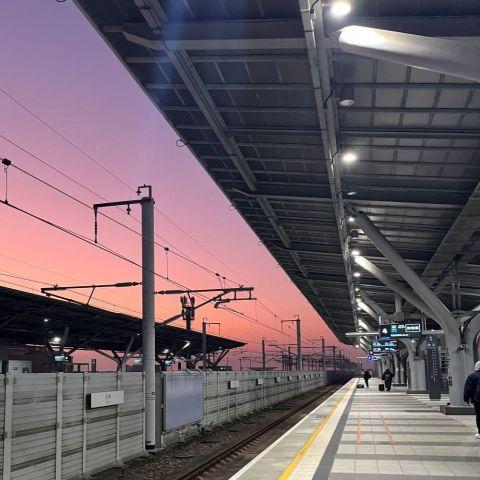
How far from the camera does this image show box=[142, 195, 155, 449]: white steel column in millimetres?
14609

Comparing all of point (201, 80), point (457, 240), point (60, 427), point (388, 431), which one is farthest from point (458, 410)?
point (201, 80)

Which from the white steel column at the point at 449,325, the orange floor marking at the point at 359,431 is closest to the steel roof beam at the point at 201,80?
the white steel column at the point at 449,325

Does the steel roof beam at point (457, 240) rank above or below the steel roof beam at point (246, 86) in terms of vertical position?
below

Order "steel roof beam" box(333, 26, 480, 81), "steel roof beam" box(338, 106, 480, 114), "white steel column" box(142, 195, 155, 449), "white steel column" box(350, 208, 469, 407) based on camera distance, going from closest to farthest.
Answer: "steel roof beam" box(333, 26, 480, 81) → "steel roof beam" box(338, 106, 480, 114) → "white steel column" box(142, 195, 155, 449) → "white steel column" box(350, 208, 469, 407)

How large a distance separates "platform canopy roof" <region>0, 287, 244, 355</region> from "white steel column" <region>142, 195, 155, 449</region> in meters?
10.3

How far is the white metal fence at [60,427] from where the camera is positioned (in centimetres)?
871

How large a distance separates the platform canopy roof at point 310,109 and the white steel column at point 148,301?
6.82 feet

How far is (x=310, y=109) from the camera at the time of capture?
Result: 1192cm

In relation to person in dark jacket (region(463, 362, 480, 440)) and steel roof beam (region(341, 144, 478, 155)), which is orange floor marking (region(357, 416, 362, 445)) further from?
steel roof beam (region(341, 144, 478, 155))

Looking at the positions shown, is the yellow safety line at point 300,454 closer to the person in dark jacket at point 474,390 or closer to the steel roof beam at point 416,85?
the person in dark jacket at point 474,390

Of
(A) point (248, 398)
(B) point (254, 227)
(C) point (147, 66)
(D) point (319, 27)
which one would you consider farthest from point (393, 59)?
(A) point (248, 398)

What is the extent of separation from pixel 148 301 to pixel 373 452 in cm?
634

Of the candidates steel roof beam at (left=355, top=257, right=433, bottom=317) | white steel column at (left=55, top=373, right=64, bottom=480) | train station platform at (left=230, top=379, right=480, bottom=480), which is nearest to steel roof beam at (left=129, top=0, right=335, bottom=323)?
A: white steel column at (left=55, top=373, right=64, bottom=480)

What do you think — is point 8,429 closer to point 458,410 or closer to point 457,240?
point 457,240
